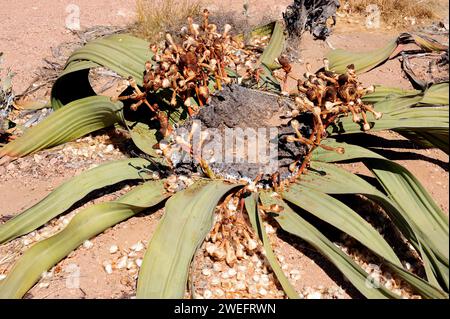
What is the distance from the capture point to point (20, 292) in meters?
1.52

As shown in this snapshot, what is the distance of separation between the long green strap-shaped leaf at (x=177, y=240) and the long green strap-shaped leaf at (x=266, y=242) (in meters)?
0.09

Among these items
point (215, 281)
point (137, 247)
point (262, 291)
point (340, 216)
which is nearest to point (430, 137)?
point (340, 216)

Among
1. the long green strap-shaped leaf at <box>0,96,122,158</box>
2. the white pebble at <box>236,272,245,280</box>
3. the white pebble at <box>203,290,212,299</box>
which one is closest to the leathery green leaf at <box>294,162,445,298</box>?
the white pebble at <box>236,272,245,280</box>

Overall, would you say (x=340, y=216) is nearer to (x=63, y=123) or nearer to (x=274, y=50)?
(x=274, y=50)

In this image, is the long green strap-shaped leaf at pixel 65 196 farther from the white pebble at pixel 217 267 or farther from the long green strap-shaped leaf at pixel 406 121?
the long green strap-shaped leaf at pixel 406 121

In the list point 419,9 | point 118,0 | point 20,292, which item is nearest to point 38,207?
point 20,292

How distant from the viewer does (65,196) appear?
1.74 m

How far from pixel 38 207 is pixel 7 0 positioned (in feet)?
7.64

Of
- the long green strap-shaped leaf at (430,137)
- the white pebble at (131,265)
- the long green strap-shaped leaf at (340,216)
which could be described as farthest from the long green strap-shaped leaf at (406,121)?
the white pebble at (131,265)

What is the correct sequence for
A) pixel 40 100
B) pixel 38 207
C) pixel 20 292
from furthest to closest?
pixel 40 100 < pixel 38 207 < pixel 20 292

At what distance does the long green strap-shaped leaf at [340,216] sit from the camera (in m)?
1.49

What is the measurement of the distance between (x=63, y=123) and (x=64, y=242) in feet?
1.98
